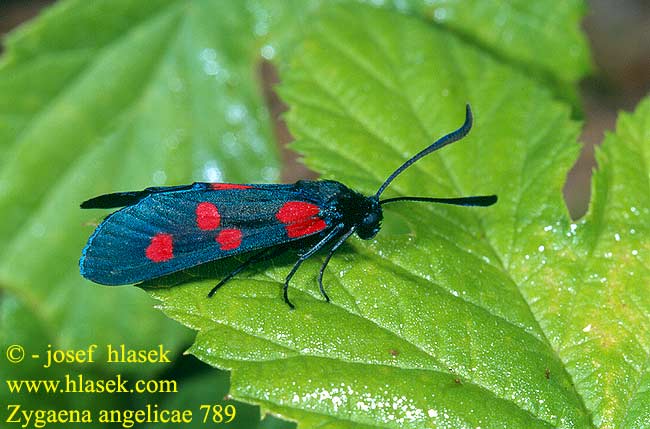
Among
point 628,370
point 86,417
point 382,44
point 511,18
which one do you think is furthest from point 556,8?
point 86,417

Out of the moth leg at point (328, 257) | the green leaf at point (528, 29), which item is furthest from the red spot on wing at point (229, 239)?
the green leaf at point (528, 29)

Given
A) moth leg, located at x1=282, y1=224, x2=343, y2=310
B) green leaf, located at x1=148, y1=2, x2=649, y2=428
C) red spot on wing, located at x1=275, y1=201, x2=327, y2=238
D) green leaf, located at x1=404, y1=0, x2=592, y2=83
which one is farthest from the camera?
green leaf, located at x1=404, y1=0, x2=592, y2=83

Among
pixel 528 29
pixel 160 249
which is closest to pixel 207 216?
pixel 160 249

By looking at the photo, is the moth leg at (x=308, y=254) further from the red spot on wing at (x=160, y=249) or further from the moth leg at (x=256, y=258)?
the red spot on wing at (x=160, y=249)

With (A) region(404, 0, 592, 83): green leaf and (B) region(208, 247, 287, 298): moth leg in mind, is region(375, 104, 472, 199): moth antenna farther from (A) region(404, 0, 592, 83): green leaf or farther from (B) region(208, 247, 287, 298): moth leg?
(A) region(404, 0, 592, 83): green leaf

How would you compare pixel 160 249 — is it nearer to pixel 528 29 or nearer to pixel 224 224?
pixel 224 224

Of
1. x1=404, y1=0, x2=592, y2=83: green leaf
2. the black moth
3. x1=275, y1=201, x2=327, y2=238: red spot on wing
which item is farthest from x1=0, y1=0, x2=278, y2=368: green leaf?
x1=275, y1=201, x2=327, y2=238: red spot on wing
